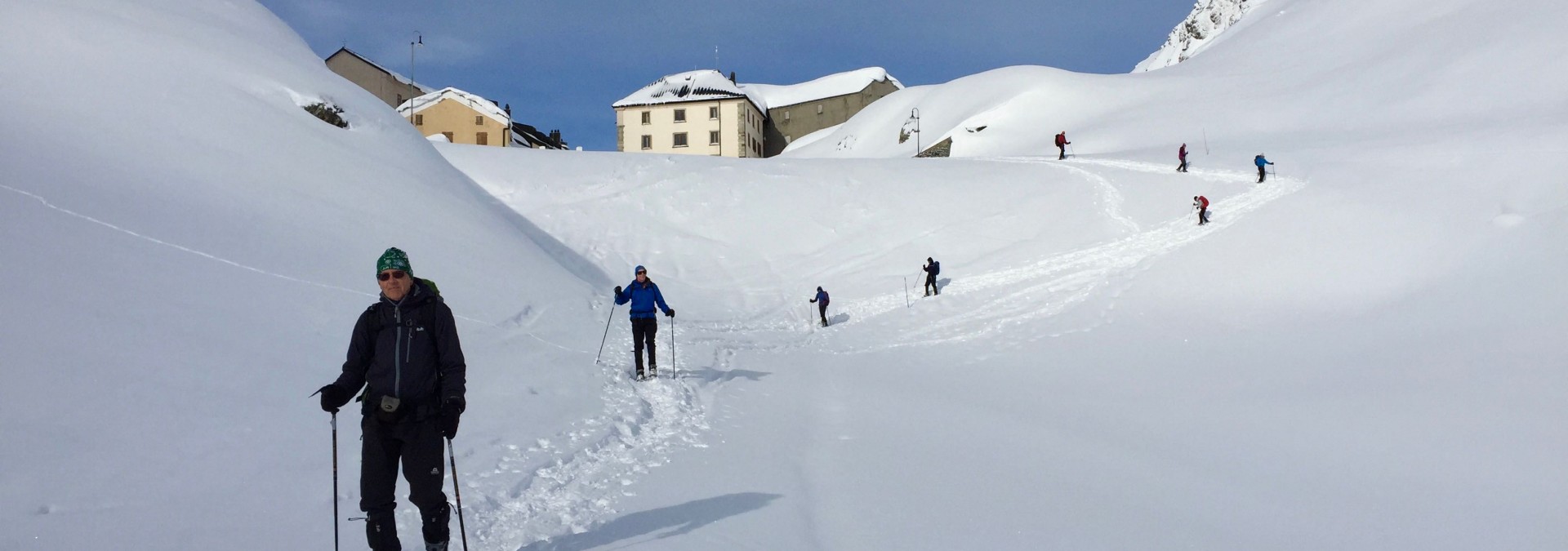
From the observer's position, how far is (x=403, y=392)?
4.13 metres

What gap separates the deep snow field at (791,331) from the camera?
214 inches

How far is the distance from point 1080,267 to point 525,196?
18.2 m

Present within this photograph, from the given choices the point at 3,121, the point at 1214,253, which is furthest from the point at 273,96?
the point at 1214,253

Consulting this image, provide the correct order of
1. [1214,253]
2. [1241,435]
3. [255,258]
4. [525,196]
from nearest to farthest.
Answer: [1241,435]
[255,258]
[1214,253]
[525,196]

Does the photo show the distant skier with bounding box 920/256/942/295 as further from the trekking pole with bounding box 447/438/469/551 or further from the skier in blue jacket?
the trekking pole with bounding box 447/438/469/551

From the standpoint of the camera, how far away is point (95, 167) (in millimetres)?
10039

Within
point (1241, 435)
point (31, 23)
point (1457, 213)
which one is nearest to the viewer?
point (1241, 435)

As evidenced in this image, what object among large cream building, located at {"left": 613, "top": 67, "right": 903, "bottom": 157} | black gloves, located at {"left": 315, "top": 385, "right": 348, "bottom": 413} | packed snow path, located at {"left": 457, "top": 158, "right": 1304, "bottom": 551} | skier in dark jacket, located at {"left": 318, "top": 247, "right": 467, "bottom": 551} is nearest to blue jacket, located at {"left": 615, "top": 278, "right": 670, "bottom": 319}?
packed snow path, located at {"left": 457, "top": 158, "right": 1304, "bottom": 551}

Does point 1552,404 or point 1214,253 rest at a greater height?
point 1214,253

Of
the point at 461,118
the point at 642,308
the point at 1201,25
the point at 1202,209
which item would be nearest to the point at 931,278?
the point at 1202,209

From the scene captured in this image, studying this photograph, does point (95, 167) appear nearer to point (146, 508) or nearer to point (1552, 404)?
point (146, 508)

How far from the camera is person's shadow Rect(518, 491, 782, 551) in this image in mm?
4859

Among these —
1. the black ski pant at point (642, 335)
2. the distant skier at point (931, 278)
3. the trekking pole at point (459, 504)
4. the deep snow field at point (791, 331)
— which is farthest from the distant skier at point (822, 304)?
the trekking pole at point (459, 504)

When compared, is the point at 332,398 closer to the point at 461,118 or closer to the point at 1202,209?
the point at 1202,209
